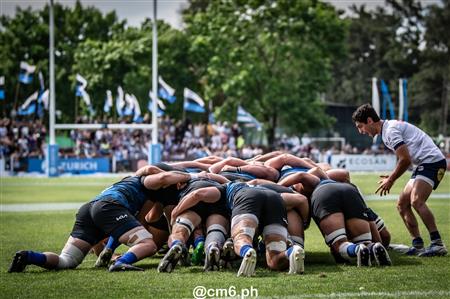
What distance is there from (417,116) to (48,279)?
7297 centimetres

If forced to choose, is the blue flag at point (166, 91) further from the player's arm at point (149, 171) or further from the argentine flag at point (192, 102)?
the player's arm at point (149, 171)

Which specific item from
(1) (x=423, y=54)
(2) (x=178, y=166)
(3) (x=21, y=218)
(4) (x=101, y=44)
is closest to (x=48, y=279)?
(2) (x=178, y=166)

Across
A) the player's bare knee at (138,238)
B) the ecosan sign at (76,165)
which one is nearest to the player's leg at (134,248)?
the player's bare knee at (138,238)

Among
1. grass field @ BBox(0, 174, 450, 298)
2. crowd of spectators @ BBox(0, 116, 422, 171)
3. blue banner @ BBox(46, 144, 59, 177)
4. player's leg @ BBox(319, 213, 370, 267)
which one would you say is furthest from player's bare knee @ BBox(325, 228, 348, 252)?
crowd of spectators @ BBox(0, 116, 422, 171)

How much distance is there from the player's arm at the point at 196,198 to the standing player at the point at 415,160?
7.24ft

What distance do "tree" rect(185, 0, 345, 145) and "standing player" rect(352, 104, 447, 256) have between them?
135 feet

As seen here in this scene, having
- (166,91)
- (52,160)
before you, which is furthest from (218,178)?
(166,91)

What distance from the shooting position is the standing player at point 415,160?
404 inches

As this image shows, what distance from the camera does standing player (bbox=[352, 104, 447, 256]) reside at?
1026 centimetres

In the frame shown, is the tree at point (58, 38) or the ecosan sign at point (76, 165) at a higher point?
the tree at point (58, 38)

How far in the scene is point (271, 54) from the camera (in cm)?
5300

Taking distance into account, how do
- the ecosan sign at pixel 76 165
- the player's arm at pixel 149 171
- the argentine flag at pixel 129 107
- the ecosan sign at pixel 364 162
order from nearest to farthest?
the player's arm at pixel 149 171 < the ecosan sign at pixel 76 165 < the ecosan sign at pixel 364 162 < the argentine flag at pixel 129 107

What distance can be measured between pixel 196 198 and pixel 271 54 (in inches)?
1748

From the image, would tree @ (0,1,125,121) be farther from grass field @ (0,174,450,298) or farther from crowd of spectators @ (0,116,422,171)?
grass field @ (0,174,450,298)
